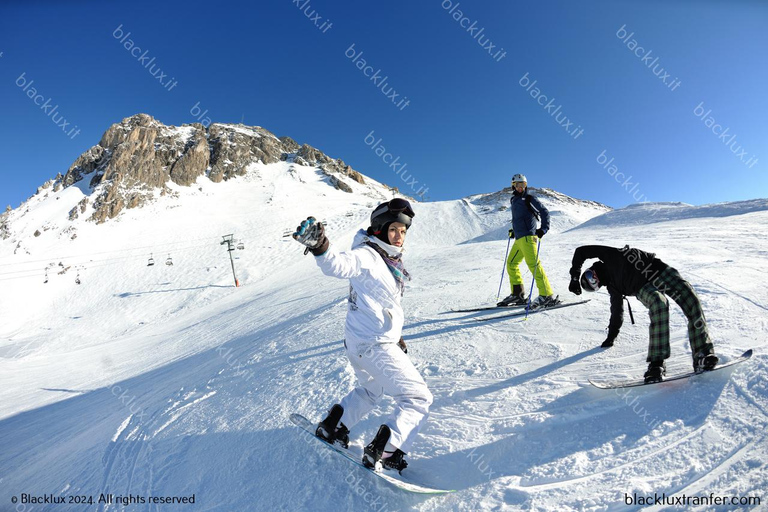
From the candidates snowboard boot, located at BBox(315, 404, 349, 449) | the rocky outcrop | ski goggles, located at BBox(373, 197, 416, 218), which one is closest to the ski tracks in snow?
snowboard boot, located at BBox(315, 404, 349, 449)

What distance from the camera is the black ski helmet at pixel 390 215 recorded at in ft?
8.75

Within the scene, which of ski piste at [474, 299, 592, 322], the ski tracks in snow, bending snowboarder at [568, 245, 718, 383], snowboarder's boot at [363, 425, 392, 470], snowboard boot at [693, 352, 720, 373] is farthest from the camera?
ski piste at [474, 299, 592, 322]

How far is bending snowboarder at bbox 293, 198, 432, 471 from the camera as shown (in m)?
2.34

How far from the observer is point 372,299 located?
2555 mm

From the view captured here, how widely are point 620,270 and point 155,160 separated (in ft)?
239

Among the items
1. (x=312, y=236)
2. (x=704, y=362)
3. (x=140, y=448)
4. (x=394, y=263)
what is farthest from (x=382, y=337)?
(x=140, y=448)

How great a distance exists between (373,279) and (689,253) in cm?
977

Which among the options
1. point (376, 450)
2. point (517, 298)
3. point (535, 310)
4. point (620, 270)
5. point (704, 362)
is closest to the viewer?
point (376, 450)

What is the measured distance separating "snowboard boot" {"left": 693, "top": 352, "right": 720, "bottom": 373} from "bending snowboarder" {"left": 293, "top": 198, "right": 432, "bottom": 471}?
8.56 ft

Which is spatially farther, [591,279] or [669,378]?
[591,279]

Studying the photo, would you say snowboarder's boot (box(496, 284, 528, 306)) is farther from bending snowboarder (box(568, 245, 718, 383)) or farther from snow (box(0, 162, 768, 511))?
bending snowboarder (box(568, 245, 718, 383))

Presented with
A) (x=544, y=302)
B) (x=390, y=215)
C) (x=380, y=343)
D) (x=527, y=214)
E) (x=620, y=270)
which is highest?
(x=390, y=215)

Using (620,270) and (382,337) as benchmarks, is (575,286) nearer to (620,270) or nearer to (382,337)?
(620,270)

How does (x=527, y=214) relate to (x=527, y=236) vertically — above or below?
above
